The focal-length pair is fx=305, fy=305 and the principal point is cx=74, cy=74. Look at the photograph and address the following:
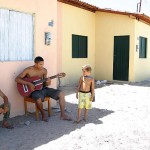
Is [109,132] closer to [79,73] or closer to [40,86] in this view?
[40,86]

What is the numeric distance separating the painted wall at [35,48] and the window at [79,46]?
5.13m

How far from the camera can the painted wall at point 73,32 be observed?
12133 mm

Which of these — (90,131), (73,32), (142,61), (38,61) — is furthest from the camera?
(142,61)

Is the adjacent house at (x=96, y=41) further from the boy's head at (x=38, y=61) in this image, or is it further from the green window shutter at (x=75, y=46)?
the boy's head at (x=38, y=61)

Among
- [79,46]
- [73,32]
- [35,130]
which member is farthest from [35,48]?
[79,46]

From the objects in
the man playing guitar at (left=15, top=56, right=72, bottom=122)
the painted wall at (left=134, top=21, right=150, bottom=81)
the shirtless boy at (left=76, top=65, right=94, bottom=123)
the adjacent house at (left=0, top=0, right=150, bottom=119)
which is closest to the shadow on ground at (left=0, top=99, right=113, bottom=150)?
the man playing guitar at (left=15, top=56, right=72, bottom=122)

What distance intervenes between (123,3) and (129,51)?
73.8 feet

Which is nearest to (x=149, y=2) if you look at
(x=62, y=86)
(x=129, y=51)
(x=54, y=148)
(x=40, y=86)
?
(x=129, y=51)

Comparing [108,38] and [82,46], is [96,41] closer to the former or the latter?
[108,38]

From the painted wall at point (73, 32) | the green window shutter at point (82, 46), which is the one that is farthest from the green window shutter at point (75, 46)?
the green window shutter at point (82, 46)

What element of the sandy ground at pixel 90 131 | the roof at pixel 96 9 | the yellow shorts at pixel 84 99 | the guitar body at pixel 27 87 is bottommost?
the sandy ground at pixel 90 131

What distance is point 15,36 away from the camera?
21.4ft

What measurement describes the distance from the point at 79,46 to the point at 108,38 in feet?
4.91

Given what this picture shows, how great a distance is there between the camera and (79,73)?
13.1 meters
